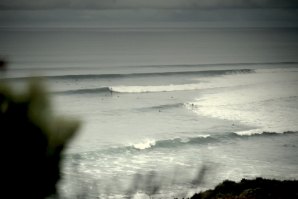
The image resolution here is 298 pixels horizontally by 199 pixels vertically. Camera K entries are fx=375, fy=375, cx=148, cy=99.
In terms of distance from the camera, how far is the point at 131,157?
2183 centimetres

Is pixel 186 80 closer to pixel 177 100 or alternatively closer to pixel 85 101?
pixel 177 100

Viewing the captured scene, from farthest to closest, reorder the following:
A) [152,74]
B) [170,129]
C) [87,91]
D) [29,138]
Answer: [152,74] → [87,91] → [170,129] → [29,138]

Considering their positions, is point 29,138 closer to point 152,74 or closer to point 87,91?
point 87,91

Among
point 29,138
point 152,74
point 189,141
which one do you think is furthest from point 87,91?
point 29,138

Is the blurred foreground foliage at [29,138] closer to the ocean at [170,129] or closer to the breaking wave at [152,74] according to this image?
the ocean at [170,129]

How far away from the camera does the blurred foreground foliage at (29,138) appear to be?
239 inches

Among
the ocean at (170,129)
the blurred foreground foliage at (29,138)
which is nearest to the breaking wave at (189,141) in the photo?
the ocean at (170,129)

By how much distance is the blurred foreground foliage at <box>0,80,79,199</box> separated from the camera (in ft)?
19.9

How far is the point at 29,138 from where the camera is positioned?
20.3ft

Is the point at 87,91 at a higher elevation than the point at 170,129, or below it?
higher

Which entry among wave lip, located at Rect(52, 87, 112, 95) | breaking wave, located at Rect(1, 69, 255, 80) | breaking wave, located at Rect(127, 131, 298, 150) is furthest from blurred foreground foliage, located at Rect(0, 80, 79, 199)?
breaking wave, located at Rect(1, 69, 255, 80)

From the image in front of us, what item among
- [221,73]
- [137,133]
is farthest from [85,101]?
[221,73]

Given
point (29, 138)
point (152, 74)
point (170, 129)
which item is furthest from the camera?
point (152, 74)

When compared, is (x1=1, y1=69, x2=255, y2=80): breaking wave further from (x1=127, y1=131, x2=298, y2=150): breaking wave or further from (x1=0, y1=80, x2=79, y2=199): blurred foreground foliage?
(x1=0, y1=80, x2=79, y2=199): blurred foreground foliage
